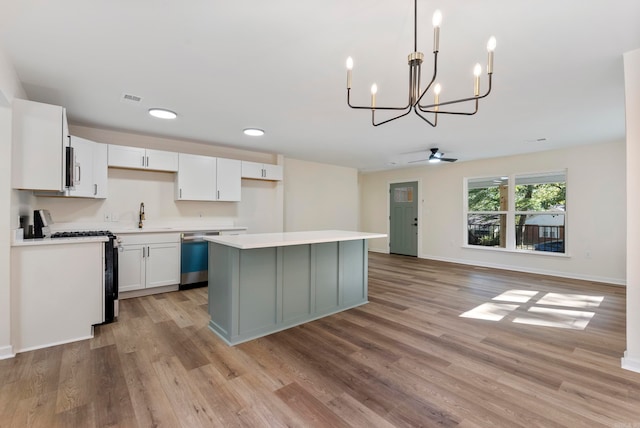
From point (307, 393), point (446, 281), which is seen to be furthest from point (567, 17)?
point (446, 281)

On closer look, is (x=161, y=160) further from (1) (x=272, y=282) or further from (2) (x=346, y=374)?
(2) (x=346, y=374)

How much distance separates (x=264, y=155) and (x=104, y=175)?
8.69ft

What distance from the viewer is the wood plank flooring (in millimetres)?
1690

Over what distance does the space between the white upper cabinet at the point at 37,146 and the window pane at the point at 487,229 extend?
6.97 meters

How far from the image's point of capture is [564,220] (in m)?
5.27

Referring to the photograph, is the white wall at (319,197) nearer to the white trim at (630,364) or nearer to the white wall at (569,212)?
the white wall at (569,212)

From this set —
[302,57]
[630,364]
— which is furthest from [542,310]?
[302,57]

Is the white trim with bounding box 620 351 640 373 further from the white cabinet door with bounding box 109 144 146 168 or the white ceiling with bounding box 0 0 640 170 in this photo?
the white cabinet door with bounding box 109 144 146 168

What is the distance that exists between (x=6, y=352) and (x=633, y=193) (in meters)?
4.95

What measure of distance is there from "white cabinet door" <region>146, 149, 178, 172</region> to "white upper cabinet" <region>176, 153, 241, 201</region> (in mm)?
84

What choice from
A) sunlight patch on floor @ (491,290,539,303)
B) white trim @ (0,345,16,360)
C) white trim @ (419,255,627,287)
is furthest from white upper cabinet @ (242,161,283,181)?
white trim @ (419,255,627,287)

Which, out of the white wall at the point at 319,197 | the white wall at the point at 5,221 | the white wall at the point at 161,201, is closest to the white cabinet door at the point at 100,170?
the white wall at the point at 161,201

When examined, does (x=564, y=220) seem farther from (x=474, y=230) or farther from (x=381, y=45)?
(x=381, y=45)

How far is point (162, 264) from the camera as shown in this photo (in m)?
4.12
